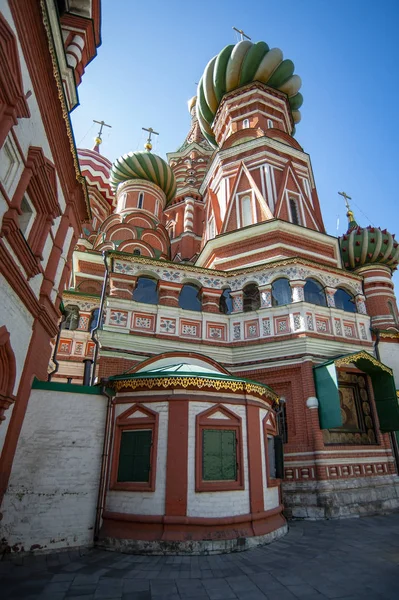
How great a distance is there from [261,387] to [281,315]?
4.03 metres

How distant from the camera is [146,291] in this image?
12.1 m

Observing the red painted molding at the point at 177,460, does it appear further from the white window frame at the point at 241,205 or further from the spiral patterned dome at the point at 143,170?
the spiral patterned dome at the point at 143,170

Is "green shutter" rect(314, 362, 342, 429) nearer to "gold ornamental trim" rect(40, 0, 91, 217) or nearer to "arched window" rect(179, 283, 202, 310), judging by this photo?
"arched window" rect(179, 283, 202, 310)

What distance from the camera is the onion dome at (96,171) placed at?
31.4 metres

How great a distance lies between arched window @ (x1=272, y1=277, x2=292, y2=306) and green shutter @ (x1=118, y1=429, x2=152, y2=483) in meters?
6.66

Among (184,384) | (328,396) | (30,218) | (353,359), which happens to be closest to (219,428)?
(184,384)

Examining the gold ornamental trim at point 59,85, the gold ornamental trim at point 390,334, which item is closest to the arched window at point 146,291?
the gold ornamental trim at point 59,85

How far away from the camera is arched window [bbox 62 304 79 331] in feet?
48.9

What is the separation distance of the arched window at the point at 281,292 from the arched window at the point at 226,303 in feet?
5.04

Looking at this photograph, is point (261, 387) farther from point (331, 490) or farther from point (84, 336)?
point (84, 336)

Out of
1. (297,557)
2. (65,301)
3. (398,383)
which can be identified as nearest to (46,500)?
(297,557)

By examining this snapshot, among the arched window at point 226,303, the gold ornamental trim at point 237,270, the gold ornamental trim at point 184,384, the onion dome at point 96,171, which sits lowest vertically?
the gold ornamental trim at point 184,384

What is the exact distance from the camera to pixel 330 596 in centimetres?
441

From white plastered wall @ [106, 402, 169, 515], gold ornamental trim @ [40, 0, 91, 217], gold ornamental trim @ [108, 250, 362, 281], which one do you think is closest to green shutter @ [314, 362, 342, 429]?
gold ornamental trim @ [108, 250, 362, 281]
